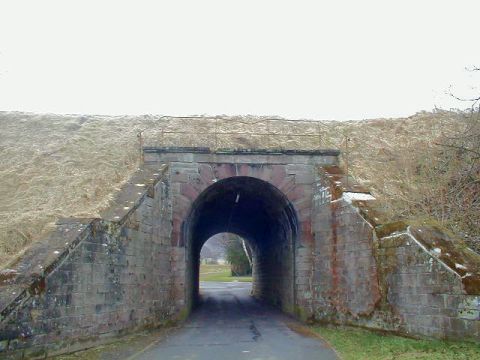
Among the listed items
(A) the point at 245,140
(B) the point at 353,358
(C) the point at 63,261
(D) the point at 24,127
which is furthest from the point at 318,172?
(D) the point at 24,127

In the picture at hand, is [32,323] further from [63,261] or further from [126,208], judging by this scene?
[126,208]

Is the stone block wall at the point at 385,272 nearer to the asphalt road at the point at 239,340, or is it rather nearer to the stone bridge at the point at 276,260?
the stone bridge at the point at 276,260

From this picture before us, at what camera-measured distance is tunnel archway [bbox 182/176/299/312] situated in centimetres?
1669

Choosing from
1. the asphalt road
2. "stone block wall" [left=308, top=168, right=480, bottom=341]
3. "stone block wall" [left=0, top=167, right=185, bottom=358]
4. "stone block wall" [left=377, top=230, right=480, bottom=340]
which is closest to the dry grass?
"stone block wall" [left=0, top=167, right=185, bottom=358]

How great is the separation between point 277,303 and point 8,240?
11716 millimetres

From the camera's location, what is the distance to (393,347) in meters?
10.0

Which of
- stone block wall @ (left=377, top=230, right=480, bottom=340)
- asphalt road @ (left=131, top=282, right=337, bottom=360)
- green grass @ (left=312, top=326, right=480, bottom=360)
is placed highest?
stone block wall @ (left=377, top=230, right=480, bottom=340)

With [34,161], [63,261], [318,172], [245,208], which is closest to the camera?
[63,261]

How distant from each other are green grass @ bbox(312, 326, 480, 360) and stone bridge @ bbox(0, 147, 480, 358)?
32 centimetres

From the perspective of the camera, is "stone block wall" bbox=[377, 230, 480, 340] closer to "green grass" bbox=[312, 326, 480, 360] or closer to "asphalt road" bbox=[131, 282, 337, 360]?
"green grass" bbox=[312, 326, 480, 360]

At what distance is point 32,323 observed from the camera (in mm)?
9125

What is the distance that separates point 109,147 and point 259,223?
26.7 feet

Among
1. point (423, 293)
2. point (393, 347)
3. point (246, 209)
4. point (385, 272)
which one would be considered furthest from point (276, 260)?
point (393, 347)

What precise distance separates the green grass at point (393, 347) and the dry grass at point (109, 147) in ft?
13.9
